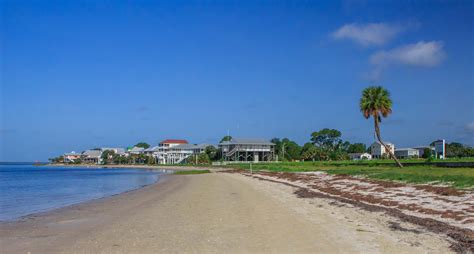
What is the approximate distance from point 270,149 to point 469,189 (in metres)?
111

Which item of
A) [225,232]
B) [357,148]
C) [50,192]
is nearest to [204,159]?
[357,148]

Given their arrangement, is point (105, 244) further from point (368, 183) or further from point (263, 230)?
point (368, 183)

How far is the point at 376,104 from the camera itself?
5469 centimetres

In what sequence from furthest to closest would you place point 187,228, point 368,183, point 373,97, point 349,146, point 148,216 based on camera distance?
point 349,146 → point 373,97 → point 368,183 → point 148,216 → point 187,228

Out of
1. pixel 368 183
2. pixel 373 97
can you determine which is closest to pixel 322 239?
pixel 368 183

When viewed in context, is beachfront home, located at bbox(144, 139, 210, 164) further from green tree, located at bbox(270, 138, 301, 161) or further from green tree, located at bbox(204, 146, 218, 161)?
green tree, located at bbox(270, 138, 301, 161)

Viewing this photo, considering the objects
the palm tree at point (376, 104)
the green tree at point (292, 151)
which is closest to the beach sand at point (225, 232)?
the palm tree at point (376, 104)

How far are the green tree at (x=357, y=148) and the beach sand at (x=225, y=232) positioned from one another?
15628cm

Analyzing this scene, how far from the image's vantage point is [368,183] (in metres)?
27.3

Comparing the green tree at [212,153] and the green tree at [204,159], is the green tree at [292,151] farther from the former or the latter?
the green tree at [204,159]

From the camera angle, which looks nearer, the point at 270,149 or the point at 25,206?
the point at 25,206

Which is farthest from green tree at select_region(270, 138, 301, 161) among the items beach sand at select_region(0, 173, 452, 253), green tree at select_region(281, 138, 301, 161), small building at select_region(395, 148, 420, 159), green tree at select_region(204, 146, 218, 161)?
beach sand at select_region(0, 173, 452, 253)

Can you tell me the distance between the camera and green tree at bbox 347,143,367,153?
169 m

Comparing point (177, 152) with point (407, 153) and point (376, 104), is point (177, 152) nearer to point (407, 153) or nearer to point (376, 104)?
point (407, 153)
